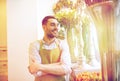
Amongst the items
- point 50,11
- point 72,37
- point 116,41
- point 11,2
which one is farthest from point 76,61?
point 11,2

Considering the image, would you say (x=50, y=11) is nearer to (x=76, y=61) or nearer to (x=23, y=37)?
(x=23, y=37)

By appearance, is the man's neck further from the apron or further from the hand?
the hand

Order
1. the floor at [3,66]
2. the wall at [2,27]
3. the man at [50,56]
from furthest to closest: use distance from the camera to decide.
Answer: the wall at [2,27]
the floor at [3,66]
the man at [50,56]

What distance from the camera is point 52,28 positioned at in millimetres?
1784

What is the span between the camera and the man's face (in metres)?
1.78

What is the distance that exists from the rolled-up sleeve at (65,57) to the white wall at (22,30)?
22 centimetres

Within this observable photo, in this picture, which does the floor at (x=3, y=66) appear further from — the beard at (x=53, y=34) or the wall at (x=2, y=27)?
the beard at (x=53, y=34)

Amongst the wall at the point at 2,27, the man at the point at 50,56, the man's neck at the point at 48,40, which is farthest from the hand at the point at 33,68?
the wall at the point at 2,27

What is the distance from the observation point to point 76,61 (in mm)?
1781

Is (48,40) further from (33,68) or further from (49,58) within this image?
(33,68)

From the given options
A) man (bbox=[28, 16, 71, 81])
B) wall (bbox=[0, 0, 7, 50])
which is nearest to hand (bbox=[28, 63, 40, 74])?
man (bbox=[28, 16, 71, 81])

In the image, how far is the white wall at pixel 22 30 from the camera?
5.91 ft

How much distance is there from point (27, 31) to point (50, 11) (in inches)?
10.7

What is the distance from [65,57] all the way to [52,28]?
0.28m
